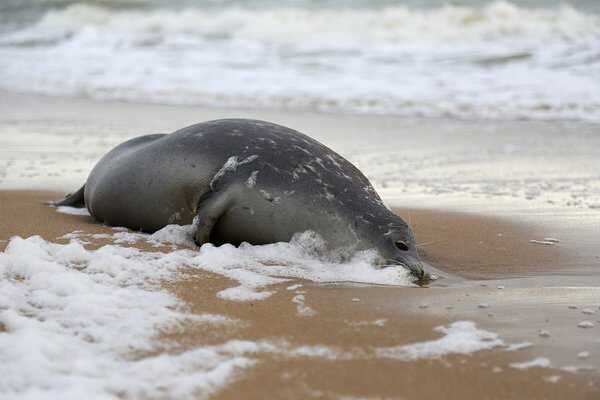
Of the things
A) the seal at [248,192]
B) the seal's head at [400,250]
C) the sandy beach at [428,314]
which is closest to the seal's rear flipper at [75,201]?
the sandy beach at [428,314]

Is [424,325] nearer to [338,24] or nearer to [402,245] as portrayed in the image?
[402,245]

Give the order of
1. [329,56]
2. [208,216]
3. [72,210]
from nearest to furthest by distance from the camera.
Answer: [208,216], [72,210], [329,56]

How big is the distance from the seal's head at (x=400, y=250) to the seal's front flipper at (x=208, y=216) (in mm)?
710

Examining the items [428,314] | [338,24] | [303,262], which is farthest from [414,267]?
[338,24]

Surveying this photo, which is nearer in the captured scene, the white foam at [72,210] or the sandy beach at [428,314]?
the sandy beach at [428,314]

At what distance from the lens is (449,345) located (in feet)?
8.89

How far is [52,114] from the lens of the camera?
34.2 feet

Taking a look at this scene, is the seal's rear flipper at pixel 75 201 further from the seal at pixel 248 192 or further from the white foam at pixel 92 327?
the white foam at pixel 92 327

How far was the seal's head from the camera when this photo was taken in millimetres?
3717

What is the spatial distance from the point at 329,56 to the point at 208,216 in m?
12.0

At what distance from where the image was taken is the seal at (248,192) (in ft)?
12.7

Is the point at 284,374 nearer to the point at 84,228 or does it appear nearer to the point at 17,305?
the point at 17,305

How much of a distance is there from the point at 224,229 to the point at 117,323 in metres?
1.25

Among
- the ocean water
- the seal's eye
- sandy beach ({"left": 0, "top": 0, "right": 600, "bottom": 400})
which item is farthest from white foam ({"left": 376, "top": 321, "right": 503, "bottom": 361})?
the ocean water
